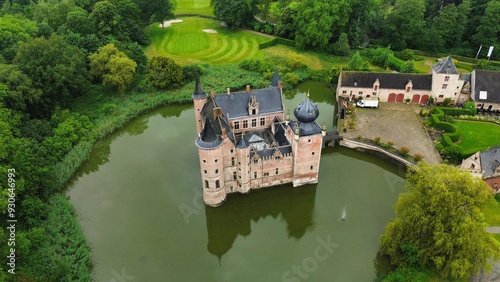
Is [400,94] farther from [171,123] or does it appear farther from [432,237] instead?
[171,123]

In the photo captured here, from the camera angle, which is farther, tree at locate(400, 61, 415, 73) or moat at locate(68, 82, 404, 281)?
tree at locate(400, 61, 415, 73)

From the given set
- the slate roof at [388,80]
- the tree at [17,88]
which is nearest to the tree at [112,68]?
the tree at [17,88]

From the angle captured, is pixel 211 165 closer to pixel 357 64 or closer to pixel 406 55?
pixel 357 64

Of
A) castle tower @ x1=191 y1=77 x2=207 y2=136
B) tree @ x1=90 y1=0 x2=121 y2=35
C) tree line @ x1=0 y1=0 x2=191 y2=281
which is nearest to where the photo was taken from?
tree line @ x1=0 y1=0 x2=191 y2=281

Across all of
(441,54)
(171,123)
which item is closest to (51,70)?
(171,123)

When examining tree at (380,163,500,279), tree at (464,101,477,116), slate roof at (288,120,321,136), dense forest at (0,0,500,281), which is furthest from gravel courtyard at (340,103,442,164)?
dense forest at (0,0,500,281)

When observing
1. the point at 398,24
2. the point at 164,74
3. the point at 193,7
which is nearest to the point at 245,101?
the point at 164,74

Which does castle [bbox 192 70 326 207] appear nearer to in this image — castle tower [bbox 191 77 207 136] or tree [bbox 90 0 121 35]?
castle tower [bbox 191 77 207 136]
